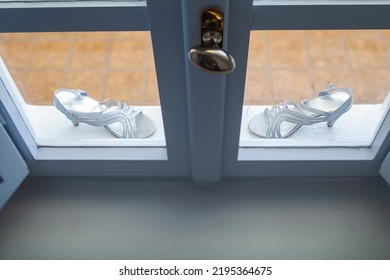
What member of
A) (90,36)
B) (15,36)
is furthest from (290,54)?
(15,36)

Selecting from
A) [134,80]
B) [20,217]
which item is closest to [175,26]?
[134,80]

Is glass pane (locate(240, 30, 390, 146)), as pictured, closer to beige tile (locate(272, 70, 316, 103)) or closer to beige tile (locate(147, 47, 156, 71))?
beige tile (locate(272, 70, 316, 103))

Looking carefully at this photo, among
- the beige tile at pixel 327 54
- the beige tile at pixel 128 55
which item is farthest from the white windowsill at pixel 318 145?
the beige tile at pixel 128 55

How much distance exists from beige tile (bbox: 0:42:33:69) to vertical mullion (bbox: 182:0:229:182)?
0.94 ft

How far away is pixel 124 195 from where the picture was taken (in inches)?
33.6

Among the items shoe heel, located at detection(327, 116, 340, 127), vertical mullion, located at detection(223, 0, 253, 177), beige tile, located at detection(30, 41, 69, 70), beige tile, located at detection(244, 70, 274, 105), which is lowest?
vertical mullion, located at detection(223, 0, 253, 177)

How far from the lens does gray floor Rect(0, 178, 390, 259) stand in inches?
31.5

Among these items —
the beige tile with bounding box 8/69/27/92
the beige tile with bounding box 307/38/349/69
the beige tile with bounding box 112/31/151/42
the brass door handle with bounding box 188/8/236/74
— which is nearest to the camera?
the brass door handle with bounding box 188/8/236/74

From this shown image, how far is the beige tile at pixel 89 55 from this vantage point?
0.78 meters

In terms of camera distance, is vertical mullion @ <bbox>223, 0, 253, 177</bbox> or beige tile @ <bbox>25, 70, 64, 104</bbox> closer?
vertical mullion @ <bbox>223, 0, 253, 177</bbox>

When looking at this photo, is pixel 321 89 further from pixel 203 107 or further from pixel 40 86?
pixel 40 86

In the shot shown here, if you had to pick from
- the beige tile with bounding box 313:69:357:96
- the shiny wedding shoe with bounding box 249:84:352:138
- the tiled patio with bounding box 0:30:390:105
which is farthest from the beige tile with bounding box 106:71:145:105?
the beige tile with bounding box 313:69:357:96

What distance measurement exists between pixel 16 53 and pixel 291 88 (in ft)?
1.55

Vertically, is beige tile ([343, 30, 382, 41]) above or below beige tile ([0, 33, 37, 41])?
above
